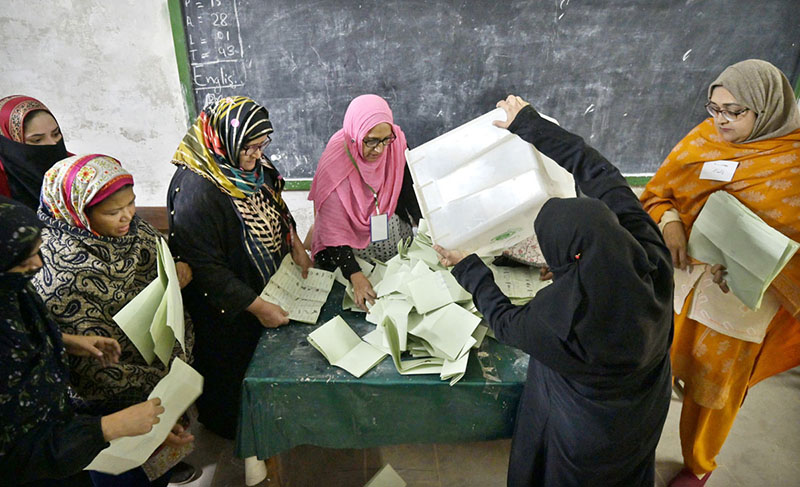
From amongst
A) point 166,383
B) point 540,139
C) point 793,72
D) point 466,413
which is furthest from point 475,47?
point 166,383

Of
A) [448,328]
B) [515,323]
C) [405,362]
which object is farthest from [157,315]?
[515,323]

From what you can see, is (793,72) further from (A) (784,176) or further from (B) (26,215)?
(B) (26,215)

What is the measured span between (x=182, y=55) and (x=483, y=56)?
1709 millimetres

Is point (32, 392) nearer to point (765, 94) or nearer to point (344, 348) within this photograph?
point (344, 348)

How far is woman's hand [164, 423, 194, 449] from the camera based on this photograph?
1.36m

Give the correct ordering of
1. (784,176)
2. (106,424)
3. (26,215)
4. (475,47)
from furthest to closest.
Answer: (475,47)
(784,176)
(106,424)
(26,215)

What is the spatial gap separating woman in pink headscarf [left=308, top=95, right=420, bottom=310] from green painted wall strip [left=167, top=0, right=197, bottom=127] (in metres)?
1.30

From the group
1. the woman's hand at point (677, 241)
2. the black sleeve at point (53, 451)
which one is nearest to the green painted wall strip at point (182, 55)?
the black sleeve at point (53, 451)

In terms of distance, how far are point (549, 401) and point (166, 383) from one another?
3.29ft

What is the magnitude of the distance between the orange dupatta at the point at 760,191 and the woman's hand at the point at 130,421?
175cm

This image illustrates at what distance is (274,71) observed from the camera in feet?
8.77

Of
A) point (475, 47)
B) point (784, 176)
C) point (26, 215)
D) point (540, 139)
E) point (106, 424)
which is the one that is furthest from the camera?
point (475, 47)

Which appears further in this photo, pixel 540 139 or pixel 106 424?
pixel 540 139

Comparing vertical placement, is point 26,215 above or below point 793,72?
below
